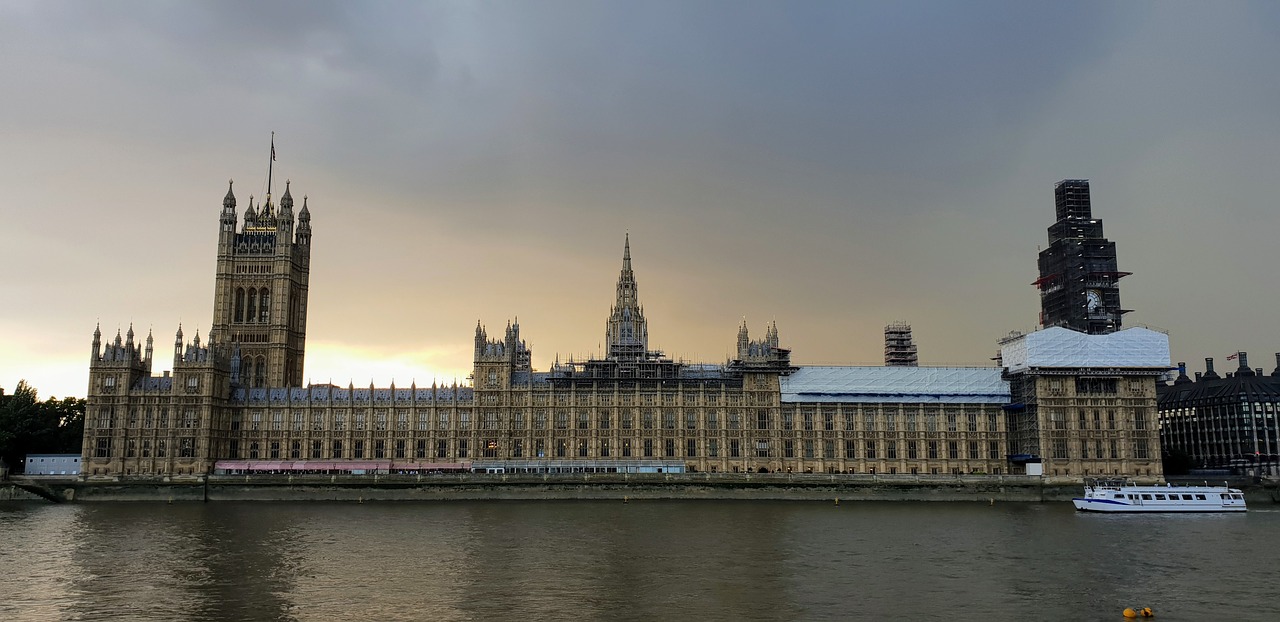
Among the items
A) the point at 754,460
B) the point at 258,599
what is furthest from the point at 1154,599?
the point at 754,460

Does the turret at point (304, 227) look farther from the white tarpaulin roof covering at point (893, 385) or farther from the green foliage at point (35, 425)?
the white tarpaulin roof covering at point (893, 385)

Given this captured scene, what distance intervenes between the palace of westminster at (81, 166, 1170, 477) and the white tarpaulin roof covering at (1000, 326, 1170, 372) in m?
0.20

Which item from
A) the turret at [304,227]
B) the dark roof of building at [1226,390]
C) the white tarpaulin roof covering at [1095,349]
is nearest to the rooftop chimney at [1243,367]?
the dark roof of building at [1226,390]

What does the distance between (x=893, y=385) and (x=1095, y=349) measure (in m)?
27.9

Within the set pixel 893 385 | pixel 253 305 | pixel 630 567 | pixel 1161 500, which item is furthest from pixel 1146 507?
pixel 253 305

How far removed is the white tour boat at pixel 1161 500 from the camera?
103312 mm

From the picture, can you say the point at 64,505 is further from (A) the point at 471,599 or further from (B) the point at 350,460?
(A) the point at 471,599

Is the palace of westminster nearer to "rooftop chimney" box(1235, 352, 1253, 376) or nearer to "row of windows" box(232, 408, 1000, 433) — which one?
"row of windows" box(232, 408, 1000, 433)

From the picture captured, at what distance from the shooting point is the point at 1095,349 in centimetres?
13625

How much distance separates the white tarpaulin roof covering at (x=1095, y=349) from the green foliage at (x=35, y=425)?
139 metres

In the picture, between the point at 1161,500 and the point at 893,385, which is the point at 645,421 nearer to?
the point at 893,385

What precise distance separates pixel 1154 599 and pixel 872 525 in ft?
121

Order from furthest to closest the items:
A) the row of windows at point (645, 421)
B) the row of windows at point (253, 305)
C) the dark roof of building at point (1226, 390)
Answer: the dark roof of building at point (1226, 390)
the row of windows at point (253, 305)
the row of windows at point (645, 421)

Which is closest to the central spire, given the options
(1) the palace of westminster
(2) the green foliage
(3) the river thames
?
(1) the palace of westminster
